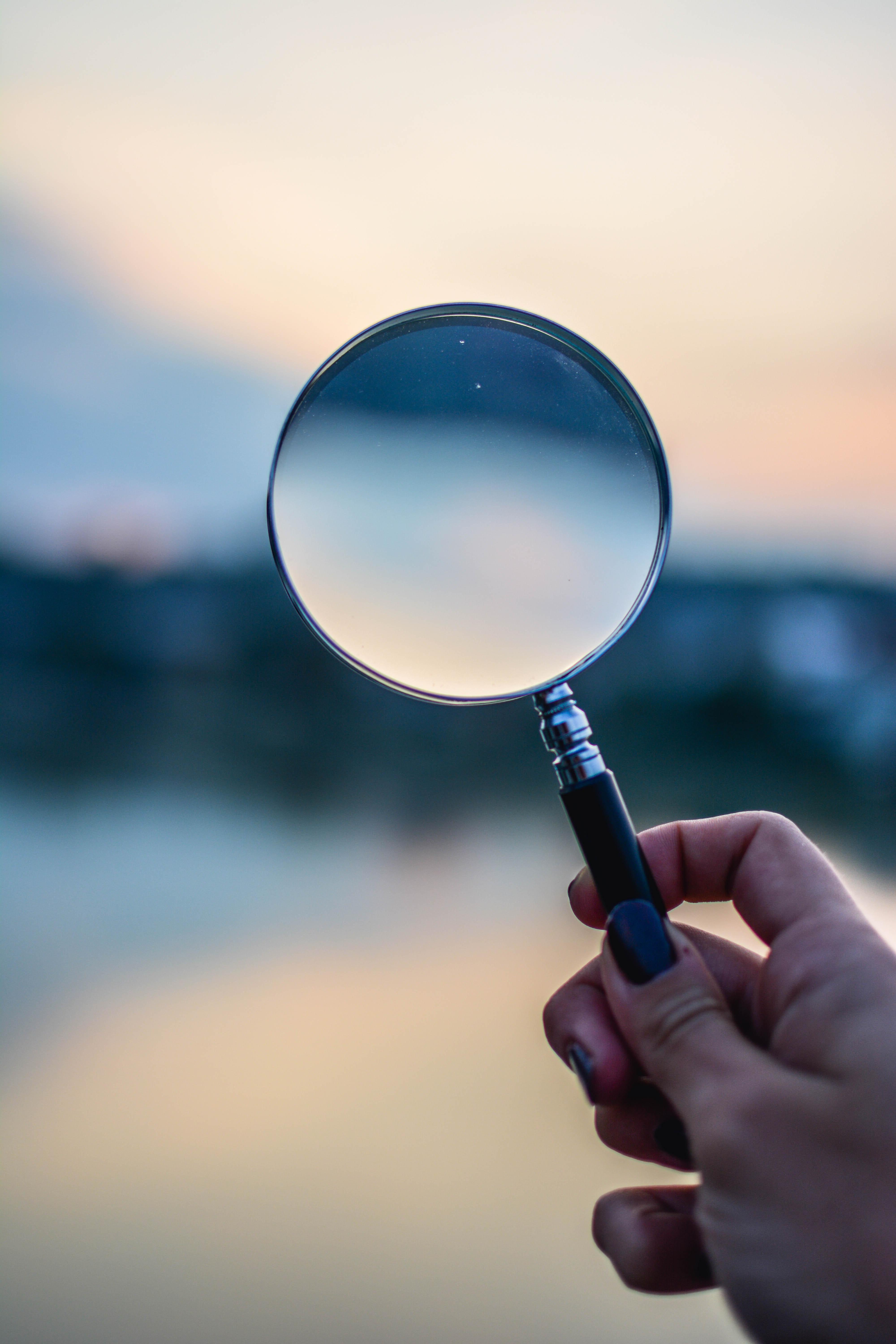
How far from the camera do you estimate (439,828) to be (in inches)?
104

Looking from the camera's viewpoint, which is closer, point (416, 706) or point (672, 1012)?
point (672, 1012)

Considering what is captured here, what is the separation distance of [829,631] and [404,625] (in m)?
2.79

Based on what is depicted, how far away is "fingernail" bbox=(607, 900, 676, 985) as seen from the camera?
673 mm

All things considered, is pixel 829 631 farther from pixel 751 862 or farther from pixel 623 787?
pixel 751 862

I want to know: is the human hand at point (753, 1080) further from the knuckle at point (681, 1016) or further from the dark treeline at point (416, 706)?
the dark treeline at point (416, 706)

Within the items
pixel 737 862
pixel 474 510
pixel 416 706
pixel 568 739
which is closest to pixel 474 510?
pixel 474 510

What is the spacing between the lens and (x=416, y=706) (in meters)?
3.44

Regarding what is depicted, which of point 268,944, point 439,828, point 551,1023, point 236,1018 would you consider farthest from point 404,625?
point 439,828

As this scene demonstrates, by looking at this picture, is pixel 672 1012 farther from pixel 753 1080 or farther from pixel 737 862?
pixel 737 862

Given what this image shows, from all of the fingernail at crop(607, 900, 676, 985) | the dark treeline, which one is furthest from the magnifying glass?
the dark treeline

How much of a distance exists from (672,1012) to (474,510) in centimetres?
47

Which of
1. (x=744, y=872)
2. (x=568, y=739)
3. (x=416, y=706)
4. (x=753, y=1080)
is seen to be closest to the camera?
(x=753, y=1080)

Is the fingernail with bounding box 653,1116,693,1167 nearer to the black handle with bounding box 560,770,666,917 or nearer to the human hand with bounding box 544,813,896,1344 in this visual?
the human hand with bounding box 544,813,896,1344

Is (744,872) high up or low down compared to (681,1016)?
up
